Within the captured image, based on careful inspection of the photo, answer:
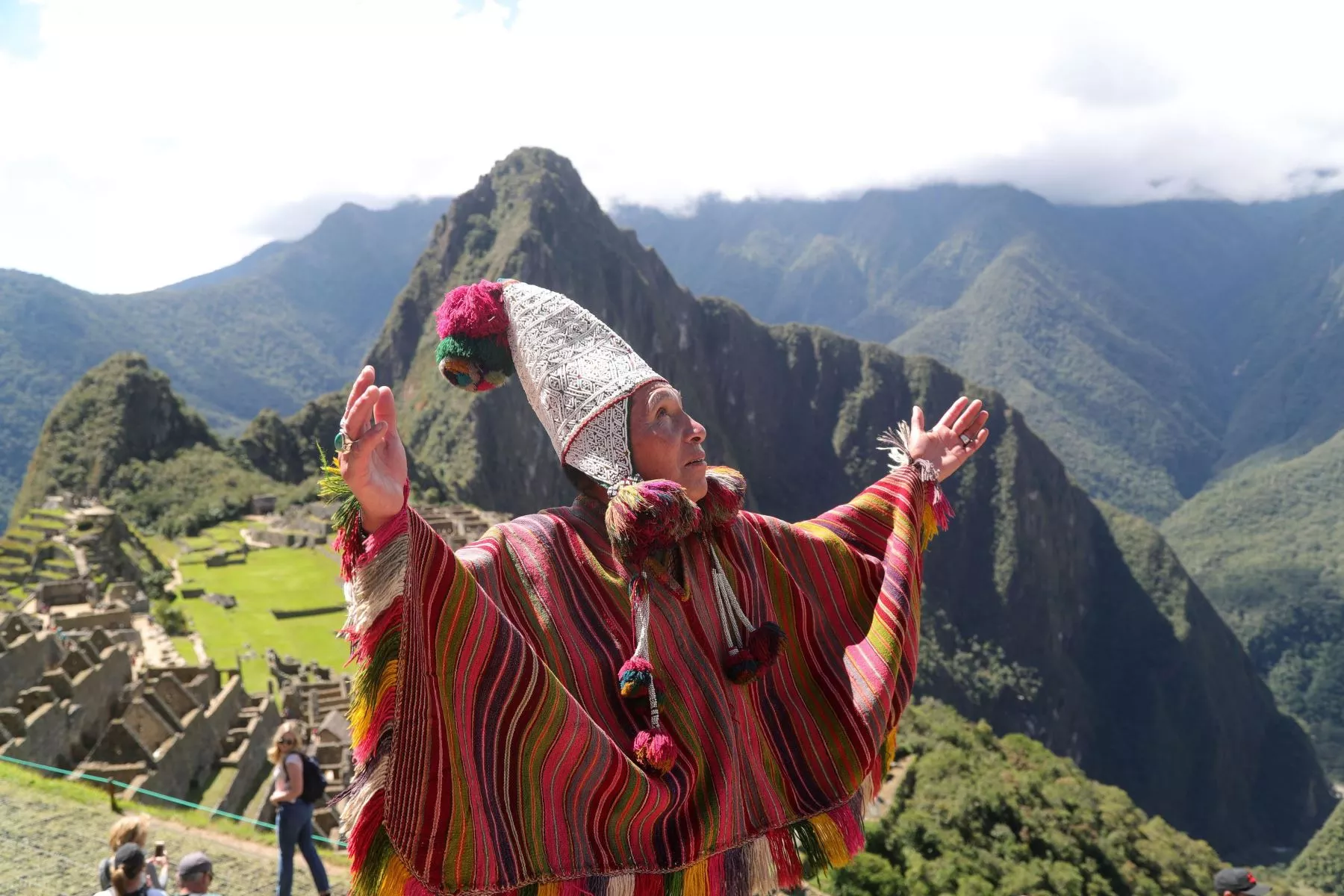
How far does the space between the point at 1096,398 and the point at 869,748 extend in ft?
636

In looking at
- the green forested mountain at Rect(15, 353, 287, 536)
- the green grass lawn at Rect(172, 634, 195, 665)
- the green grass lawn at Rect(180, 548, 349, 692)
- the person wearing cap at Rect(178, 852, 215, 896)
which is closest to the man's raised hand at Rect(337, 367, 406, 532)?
the person wearing cap at Rect(178, 852, 215, 896)

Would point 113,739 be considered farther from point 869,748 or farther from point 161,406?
point 161,406

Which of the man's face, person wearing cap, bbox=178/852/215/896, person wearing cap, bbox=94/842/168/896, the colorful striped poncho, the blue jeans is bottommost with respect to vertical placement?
the blue jeans

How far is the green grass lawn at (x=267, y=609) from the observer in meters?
23.7

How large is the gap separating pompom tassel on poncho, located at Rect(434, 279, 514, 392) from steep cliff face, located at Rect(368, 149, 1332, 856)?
69.8m

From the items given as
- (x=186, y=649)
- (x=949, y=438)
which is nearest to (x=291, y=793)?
(x=949, y=438)

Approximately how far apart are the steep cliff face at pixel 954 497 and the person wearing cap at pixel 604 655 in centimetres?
6975

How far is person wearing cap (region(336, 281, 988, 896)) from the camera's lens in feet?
5.98

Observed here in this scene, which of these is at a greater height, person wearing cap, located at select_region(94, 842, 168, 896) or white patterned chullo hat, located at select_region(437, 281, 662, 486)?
white patterned chullo hat, located at select_region(437, 281, 662, 486)

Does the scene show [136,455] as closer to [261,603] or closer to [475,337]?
[261,603]

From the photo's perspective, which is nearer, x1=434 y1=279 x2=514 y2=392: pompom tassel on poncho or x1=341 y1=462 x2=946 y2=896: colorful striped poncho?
x1=341 y1=462 x2=946 y2=896: colorful striped poncho

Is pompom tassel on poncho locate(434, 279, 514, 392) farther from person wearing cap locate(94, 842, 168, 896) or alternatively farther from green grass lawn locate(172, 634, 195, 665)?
green grass lawn locate(172, 634, 195, 665)

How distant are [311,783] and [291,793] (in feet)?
0.40

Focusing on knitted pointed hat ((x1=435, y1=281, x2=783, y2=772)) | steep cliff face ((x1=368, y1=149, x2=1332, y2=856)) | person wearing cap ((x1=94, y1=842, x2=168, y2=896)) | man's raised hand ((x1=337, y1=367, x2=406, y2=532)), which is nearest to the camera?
man's raised hand ((x1=337, y1=367, x2=406, y2=532))
